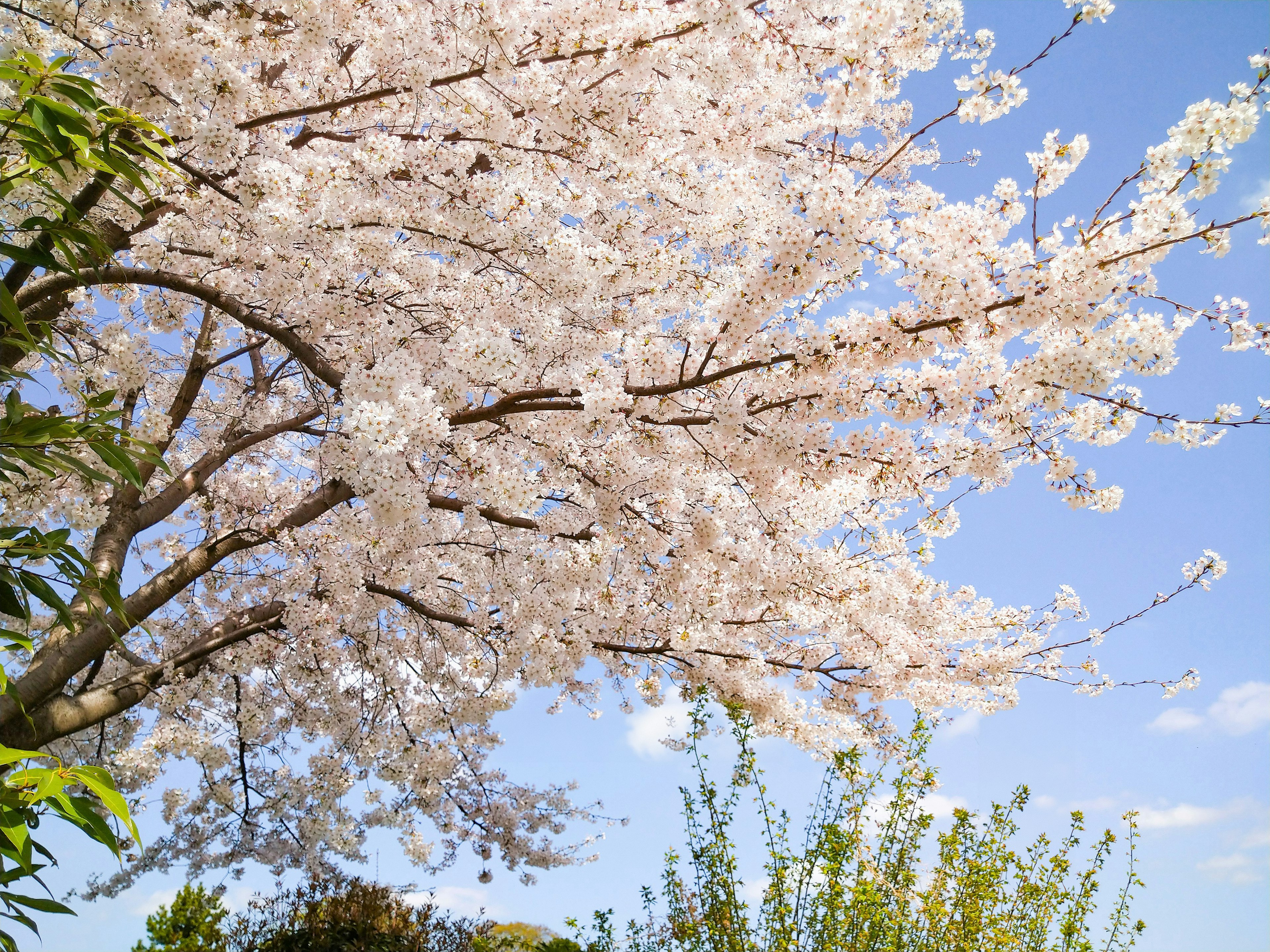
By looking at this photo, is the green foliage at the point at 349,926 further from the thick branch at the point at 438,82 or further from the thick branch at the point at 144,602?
the thick branch at the point at 438,82

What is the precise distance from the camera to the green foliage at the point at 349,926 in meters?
5.80

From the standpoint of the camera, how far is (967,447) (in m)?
4.27

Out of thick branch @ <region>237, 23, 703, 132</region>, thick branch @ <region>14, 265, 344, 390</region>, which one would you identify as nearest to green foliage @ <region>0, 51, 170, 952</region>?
thick branch @ <region>237, 23, 703, 132</region>

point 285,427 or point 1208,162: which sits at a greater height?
point 285,427

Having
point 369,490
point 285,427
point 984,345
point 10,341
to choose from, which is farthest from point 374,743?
point 984,345

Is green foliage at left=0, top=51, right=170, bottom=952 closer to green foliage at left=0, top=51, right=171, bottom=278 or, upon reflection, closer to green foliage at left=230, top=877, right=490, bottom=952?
green foliage at left=0, top=51, right=171, bottom=278

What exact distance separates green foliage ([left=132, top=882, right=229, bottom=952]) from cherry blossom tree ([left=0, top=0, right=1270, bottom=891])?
2.73 ft

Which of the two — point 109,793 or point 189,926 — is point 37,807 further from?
point 189,926

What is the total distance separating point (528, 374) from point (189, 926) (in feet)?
14.8

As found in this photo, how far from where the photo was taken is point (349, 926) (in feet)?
19.3

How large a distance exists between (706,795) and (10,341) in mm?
3935

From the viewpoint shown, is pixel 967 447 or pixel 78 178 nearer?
pixel 78 178

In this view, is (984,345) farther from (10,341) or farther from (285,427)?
(285,427)

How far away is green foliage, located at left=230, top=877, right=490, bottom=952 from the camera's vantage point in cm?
580
